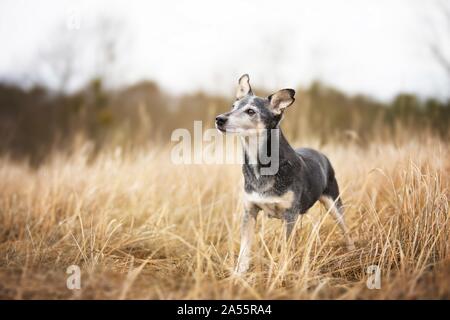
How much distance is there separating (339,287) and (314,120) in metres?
7.94

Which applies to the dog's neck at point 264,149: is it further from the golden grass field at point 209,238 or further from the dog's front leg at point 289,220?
the golden grass field at point 209,238

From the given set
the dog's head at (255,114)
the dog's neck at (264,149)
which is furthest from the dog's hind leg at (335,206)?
the dog's head at (255,114)

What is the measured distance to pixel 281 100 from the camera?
3.69m

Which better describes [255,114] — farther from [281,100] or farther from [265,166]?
[265,166]

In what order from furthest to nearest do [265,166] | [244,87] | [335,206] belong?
[335,206] → [244,87] → [265,166]

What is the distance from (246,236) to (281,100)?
1.26 metres

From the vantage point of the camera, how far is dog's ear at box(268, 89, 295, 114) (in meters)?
3.61

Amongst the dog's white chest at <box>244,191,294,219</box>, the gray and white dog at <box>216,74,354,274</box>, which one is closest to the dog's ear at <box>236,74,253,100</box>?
the gray and white dog at <box>216,74,354,274</box>

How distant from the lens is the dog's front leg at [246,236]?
11.9ft

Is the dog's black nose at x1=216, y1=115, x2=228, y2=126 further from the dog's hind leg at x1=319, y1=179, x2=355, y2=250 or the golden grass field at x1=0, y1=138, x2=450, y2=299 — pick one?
the dog's hind leg at x1=319, y1=179, x2=355, y2=250

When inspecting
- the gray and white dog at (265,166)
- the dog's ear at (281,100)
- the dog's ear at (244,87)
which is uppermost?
the dog's ear at (244,87)

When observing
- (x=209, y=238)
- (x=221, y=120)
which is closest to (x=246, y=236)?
(x=221, y=120)

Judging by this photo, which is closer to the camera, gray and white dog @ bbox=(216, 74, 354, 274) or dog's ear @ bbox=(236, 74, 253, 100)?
gray and white dog @ bbox=(216, 74, 354, 274)

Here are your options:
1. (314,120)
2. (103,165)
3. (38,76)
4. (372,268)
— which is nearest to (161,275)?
(372,268)
